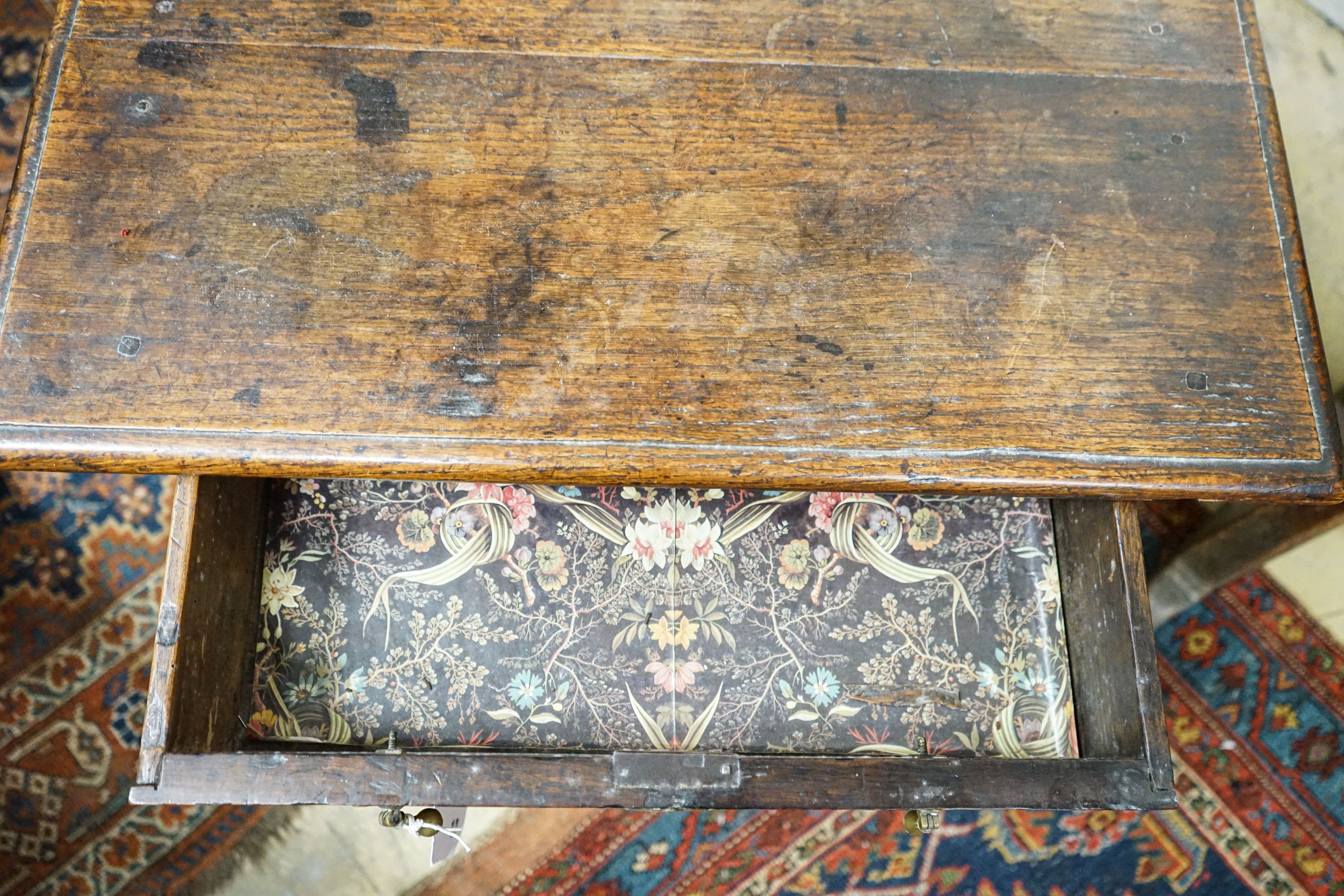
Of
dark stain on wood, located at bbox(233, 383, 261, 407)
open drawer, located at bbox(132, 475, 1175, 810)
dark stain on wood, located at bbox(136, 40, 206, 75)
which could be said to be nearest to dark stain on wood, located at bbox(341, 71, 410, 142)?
dark stain on wood, located at bbox(136, 40, 206, 75)

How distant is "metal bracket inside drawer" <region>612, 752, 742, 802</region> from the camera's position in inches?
31.5

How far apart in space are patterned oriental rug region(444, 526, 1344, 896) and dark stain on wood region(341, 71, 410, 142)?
37.6 inches

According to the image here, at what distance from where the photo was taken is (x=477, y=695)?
0.93 metres

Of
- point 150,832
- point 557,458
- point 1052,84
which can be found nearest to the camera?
point 557,458

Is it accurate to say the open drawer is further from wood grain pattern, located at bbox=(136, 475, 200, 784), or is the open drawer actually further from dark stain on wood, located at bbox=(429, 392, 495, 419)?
dark stain on wood, located at bbox=(429, 392, 495, 419)

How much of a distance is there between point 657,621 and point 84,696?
3.08 ft

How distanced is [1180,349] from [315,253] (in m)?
0.80

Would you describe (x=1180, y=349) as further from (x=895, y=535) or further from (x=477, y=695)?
(x=477, y=695)

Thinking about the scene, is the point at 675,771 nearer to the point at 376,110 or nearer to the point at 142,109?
the point at 376,110

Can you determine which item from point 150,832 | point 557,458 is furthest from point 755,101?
point 150,832

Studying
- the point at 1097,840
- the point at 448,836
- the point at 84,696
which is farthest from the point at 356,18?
the point at 1097,840

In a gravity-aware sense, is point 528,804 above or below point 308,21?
below

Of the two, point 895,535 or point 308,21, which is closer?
point 308,21

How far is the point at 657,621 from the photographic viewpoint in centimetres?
96
